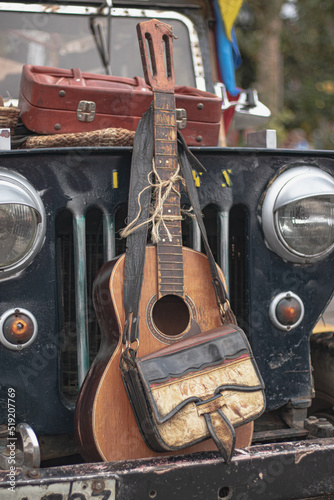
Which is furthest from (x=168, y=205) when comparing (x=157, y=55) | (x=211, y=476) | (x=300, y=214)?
(x=211, y=476)

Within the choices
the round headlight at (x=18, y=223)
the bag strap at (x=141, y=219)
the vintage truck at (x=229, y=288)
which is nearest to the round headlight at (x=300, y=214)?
the vintage truck at (x=229, y=288)

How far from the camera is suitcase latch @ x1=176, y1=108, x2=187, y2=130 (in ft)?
7.80

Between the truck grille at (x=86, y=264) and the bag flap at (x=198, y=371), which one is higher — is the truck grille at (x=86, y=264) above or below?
above

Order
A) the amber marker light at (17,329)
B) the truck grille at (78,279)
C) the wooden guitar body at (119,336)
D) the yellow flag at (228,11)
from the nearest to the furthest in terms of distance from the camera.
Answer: the wooden guitar body at (119,336)
the amber marker light at (17,329)
the truck grille at (78,279)
the yellow flag at (228,11)

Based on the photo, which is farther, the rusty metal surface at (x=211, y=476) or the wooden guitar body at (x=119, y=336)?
the wooden guitar body at (x=119, y=336)

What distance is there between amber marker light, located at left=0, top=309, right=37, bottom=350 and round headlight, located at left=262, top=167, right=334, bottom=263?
2.74 feet

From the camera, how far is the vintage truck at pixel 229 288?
5.77 feet

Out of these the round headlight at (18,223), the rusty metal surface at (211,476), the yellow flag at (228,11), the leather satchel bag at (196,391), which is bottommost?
the rusty metal surface at (211,476)

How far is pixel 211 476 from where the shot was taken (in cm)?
174

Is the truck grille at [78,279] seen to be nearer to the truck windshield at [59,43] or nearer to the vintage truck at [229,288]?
the vintage truck at [229,288]

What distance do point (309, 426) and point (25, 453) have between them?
3.31 feet

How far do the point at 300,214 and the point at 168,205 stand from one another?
0.44 meters

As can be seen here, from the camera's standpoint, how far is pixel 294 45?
Result: 14109 millimetres

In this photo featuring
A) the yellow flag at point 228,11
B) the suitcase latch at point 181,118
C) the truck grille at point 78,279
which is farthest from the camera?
the yellow flag at point 228,11
